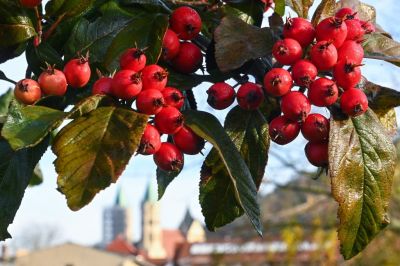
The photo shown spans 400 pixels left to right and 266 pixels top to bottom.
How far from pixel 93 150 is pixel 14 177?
6.9 inches

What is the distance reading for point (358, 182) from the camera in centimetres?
91

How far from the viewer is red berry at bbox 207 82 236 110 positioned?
94 cm

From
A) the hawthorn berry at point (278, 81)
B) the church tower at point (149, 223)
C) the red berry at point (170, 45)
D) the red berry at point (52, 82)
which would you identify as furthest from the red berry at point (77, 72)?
the church tower at point (149, 223)

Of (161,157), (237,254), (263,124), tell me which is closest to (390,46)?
(263,124)

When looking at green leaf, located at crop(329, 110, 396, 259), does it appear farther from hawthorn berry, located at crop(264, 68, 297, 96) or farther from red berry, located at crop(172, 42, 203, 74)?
red berry, located at crop(172, 42, 203, 74)

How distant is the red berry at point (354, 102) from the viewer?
0.90 m

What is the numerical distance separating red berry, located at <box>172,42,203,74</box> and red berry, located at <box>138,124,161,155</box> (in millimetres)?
135

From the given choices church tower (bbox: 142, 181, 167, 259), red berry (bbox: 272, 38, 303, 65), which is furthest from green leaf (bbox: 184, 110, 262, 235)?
church tower (bbox: 142, 181, 167, 259)

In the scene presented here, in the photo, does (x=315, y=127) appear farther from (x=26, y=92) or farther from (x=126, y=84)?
(x=26, y=92)

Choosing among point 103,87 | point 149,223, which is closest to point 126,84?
point 103,87

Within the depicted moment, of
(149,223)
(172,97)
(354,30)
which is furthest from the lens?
(149,223)

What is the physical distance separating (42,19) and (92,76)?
114mm

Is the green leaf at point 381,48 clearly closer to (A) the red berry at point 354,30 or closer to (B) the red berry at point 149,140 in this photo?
(A) the red berry at point 354,30

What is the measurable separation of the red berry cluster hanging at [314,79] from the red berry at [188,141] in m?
0.11
